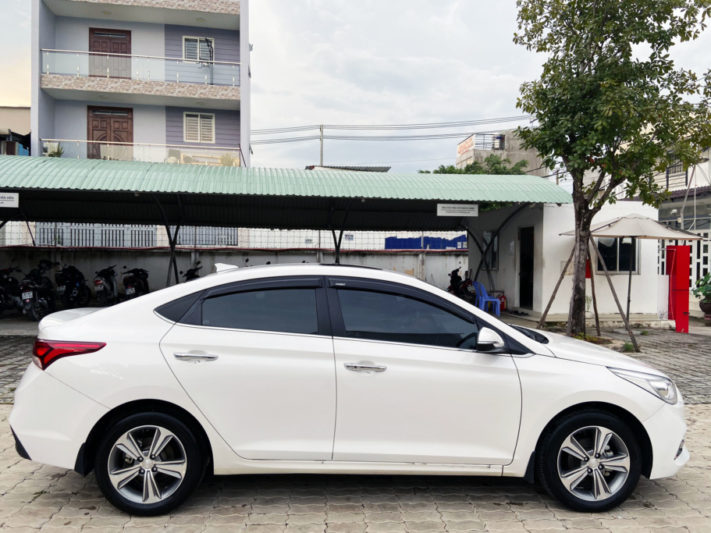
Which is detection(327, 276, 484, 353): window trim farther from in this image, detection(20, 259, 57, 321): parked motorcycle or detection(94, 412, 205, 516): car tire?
detection(20, 259, 57, 321): parked motorcycle

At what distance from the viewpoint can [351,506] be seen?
3391 millimetres

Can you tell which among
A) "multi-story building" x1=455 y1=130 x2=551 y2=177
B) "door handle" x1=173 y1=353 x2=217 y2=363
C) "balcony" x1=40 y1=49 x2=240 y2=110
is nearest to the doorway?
"door handle" x1=173 y1=353 x2=217 y2=363

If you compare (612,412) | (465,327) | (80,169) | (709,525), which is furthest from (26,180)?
(709,525)

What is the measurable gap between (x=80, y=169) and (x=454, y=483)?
9699 millimetres

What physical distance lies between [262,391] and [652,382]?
2.52 meters

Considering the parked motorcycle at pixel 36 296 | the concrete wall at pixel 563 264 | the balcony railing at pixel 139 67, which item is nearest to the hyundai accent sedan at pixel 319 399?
the concrete wall at pixel 563 264

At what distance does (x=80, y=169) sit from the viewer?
10.4 meters

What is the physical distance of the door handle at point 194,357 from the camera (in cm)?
317

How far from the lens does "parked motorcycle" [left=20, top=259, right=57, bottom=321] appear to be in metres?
12.0

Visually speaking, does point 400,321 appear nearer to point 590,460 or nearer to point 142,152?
point 590,460

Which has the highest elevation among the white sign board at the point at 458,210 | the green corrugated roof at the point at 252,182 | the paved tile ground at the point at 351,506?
the green corrugated roof at the point at 252,182

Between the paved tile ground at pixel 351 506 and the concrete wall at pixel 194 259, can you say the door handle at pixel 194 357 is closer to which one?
the paved tile ground at pixel 351 506

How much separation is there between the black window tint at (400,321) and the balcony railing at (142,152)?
1512 centimetres

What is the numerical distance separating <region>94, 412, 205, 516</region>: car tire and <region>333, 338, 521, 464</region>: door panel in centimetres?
92
